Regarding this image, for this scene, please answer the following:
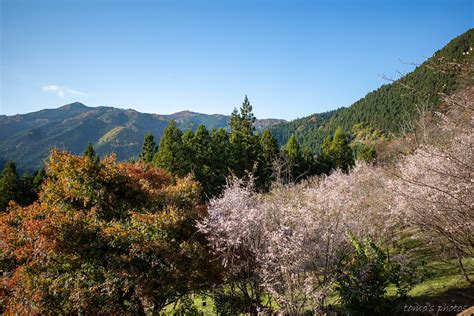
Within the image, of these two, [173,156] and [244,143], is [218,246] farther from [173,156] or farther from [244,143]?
[244,143]

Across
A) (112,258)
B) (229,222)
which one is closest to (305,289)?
(229,222)

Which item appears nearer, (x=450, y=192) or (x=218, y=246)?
(x=450, y=192)

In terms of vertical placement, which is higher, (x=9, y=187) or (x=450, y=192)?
(x=450, y=192)

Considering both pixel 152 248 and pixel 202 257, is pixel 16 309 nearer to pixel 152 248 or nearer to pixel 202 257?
pixel 152 248

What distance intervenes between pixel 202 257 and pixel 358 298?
385cm

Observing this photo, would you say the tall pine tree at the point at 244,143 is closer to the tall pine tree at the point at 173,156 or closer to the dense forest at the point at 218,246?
the tall pine tree at the point at 173,156

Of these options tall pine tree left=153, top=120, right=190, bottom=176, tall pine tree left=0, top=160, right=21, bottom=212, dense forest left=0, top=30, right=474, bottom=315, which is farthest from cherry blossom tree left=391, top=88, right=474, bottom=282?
tall pine tree left=0, top=160, right=21, bottom=212

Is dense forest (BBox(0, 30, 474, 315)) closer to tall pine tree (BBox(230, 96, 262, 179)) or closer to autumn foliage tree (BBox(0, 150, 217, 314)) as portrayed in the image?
autumn foliage tree (BBox(0, 150, 217, 314))

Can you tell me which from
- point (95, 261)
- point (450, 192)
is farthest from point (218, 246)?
A: point (450, 192)

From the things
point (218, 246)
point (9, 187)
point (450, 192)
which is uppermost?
point (450, 192)

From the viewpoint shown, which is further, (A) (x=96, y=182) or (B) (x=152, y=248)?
(A) (x=96, y=182)

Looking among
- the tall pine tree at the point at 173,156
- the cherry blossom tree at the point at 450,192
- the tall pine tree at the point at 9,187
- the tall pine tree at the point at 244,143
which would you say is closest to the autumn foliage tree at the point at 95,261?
the cherry blossom tree at the point at 450,192

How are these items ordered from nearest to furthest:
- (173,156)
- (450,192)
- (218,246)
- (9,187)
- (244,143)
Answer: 1. (450,192)
2. (218,246)
3. (173,156)
4. (9,187)
5. (244,143)

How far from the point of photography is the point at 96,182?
8492 millimetres
